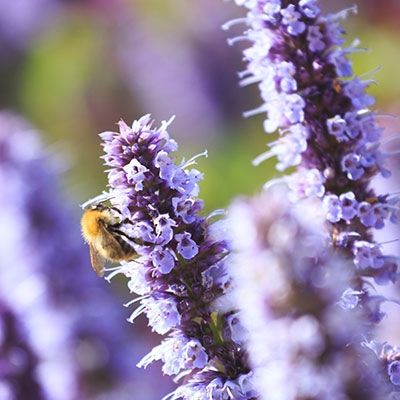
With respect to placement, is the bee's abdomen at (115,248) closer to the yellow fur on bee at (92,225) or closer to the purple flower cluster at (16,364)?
the yellow fur on bee at (92,225)

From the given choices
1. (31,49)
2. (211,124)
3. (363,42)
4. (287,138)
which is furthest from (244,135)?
(287,138)

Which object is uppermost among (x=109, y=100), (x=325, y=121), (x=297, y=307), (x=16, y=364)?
(x=297, y=307)

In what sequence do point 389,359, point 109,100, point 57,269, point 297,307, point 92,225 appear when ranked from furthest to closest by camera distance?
point 109,100
point 57,269
point 92,225
point 389,359
point 297,307

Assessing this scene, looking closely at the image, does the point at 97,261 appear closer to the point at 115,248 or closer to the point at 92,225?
the point at 92,225

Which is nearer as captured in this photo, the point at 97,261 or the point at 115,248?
the point at 115,248

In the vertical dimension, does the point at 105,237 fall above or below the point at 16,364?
above

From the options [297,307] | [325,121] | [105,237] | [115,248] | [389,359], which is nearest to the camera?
[297,307]

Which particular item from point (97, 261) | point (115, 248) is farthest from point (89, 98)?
point (115, 248)
